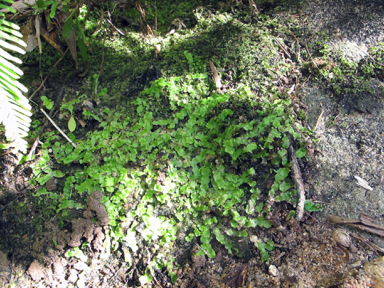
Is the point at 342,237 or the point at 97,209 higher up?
the point at 97,209

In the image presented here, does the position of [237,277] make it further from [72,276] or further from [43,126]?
[43,126]

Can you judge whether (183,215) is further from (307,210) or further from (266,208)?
(307,210)

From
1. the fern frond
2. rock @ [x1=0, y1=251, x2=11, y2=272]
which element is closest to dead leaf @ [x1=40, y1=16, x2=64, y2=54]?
the fern frond

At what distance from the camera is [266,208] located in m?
2.43

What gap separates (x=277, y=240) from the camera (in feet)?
7.70

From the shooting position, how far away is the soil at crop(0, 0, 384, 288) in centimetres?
222

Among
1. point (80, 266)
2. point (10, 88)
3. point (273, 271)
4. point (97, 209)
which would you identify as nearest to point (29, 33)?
point (10, 88)

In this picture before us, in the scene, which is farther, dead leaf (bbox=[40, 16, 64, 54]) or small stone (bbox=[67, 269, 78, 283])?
dead leaf (bbox=[40, 16, 64, 54])

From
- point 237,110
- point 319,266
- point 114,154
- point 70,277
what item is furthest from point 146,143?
point 319,266

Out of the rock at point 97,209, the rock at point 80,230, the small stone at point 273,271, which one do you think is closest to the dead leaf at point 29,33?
the rock at point 97,209

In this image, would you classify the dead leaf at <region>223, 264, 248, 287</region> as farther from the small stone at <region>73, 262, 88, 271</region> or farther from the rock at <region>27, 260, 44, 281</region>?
the rock at <region>27, 260, 44, 281</region>

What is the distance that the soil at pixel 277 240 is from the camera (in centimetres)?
222

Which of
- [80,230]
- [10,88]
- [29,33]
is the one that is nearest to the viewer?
[10,88]

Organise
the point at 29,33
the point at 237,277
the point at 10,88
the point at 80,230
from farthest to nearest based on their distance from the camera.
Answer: the point at 29,33, the point at 80,230, the point at 237,277, the point at 10,88
